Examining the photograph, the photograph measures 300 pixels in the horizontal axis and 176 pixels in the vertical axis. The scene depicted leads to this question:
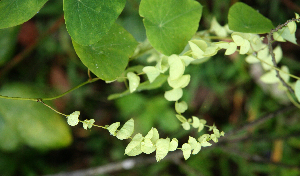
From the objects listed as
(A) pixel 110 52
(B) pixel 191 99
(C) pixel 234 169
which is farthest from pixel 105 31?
(C) pixel 234 169

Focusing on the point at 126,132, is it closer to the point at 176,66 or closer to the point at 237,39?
the point at 176,66

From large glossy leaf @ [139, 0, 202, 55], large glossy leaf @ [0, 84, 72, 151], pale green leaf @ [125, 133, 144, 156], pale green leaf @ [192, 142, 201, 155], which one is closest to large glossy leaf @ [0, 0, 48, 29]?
large glossy leaf @ [139, 0, 202, 55]

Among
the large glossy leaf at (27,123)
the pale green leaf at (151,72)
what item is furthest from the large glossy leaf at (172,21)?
the large glossy leaf at (27,123)

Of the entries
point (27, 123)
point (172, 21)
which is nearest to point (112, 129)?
point (172, 21)

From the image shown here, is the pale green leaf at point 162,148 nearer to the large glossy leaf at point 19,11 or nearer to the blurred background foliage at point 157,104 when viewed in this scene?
the large glossy leaf at point 19,11

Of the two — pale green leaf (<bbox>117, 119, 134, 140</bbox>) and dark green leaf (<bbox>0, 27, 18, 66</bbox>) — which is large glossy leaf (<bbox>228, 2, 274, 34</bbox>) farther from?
dark green leaf (<bbox>0, 27, 18, 66</bbox>)

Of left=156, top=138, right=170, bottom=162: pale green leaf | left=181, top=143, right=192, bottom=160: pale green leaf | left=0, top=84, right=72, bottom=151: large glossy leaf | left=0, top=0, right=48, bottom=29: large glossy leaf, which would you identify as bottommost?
left=181, top=143, right=192, bottom=160: pale green leaf
